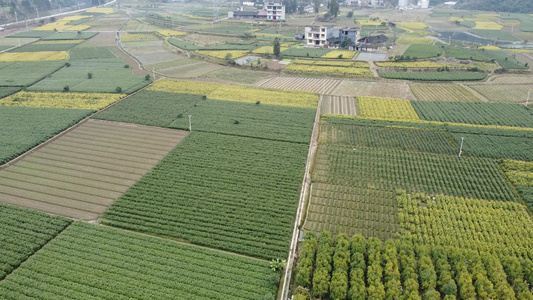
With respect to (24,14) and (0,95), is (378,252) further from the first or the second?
(24,14)

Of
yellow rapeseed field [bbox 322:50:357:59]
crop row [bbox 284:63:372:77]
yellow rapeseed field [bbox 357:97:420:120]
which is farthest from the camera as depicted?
yellow rapeseed field [bbox 322:50:357:59]

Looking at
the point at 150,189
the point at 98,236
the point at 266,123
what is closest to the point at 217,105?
the point at 266,123

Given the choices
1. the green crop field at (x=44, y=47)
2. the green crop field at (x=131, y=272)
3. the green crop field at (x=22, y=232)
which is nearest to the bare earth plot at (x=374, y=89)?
the green crop field at (x=131, y=272)

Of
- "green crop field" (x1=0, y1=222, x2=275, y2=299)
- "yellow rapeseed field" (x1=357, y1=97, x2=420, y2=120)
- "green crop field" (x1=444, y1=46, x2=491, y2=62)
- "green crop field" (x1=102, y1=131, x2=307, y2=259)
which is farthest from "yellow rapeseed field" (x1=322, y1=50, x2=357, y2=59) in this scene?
"green crop field" (x1=0, y1=222, x2=275, y2=299)

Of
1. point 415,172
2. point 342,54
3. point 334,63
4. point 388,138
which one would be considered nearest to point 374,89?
point 334,63

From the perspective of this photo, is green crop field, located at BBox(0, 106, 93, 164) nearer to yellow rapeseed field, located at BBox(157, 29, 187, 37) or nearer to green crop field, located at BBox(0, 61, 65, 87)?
green crop field, located at BBox(0, 61, 65, 87)
